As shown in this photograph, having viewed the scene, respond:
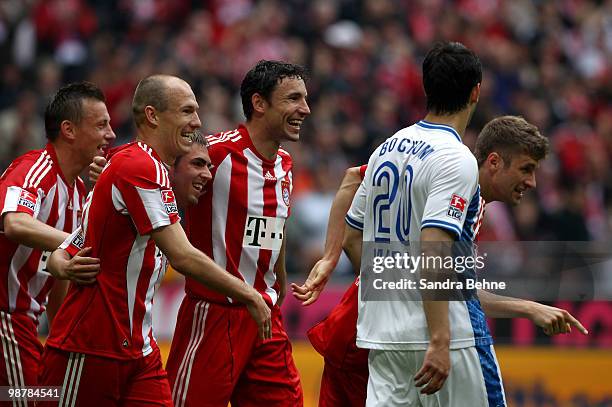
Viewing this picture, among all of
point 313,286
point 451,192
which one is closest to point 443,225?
point 451,192

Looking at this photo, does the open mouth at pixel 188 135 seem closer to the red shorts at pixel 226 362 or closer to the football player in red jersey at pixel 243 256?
the football player in red jersey at pixel 243 256

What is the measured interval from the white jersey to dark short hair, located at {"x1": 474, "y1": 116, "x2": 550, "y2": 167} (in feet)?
1.83

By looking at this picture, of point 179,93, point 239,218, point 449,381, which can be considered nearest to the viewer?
point 449,381

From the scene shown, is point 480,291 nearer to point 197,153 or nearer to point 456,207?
point 456,207

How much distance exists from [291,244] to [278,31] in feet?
15.4

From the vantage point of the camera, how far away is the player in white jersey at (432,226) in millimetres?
5004

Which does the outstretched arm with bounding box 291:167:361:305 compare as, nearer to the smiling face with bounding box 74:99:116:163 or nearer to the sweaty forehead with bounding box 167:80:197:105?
the sweaty forehead with bounding box 167:80:197:105

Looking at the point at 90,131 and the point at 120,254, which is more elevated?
the point at 90,131

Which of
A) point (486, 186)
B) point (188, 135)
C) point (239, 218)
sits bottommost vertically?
point (239, 218)

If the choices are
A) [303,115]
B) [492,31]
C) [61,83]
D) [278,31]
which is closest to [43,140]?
[61,83]

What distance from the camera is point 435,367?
4961 mm

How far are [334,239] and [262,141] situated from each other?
2.43 ft

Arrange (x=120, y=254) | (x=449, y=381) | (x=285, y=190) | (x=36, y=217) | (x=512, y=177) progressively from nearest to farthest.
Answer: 1. (x=449, y=381)
2. (x=120, y=254)
3. (x=512, y=177)
4. (x=36, y=217)
5. (x=285, y=190)

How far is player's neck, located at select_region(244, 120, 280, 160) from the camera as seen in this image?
666 cm
